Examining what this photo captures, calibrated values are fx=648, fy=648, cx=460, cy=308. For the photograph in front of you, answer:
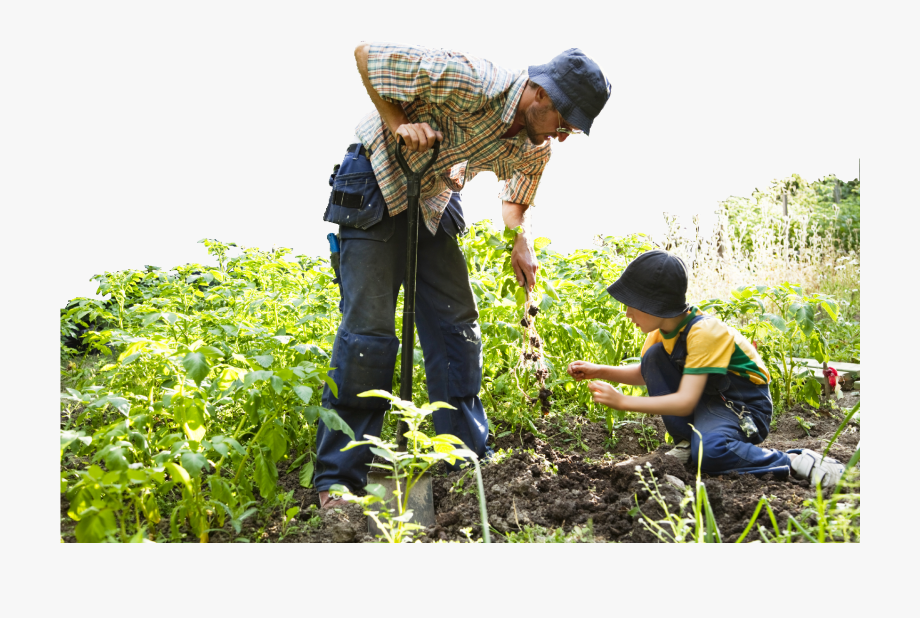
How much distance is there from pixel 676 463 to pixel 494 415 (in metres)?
0.86

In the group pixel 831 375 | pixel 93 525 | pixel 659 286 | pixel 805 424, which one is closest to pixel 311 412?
pixel 93 525

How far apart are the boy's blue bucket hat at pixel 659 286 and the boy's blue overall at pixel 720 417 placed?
10 cm

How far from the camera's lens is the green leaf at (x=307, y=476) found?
216 cm

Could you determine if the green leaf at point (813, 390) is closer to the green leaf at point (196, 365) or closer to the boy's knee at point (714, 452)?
the boy's knee at point (714, 452)

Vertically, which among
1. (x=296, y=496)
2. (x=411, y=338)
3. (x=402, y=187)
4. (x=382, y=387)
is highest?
(x=402, y=187)

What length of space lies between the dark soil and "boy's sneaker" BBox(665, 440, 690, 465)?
1.9 inches

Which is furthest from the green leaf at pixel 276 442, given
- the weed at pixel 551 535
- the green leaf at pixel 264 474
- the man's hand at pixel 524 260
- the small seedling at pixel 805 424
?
the small seedling at pixel 805 424

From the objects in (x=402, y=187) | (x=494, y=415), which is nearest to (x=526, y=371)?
(x=494, y=415)

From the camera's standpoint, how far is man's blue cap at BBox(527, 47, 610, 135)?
6.54 feet

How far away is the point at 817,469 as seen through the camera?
2.02 metres

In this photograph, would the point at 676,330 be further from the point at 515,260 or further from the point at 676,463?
the point at 515,260

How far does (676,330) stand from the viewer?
2252 millimetres

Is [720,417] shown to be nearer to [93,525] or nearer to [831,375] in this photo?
[831,375]

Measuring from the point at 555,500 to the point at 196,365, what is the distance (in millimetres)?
1107
